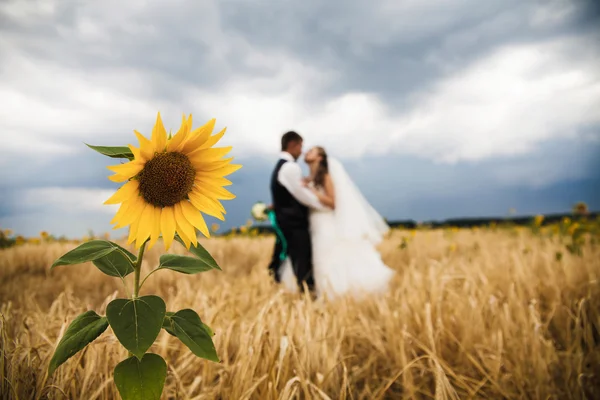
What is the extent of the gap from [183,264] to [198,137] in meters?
0.25

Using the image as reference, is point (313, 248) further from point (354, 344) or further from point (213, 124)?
point (213, 124)

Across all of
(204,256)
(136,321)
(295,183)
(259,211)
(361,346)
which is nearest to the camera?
(136,321)

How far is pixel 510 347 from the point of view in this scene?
6.05 ft

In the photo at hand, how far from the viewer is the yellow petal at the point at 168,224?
756mm

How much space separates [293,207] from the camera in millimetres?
4180

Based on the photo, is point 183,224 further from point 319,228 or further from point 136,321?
point 319,228

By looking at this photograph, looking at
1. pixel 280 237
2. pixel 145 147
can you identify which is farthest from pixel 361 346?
pixel 280 237

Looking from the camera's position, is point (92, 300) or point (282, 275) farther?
point (282, 275)

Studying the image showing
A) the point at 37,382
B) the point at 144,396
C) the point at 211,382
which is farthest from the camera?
the point at 211,382

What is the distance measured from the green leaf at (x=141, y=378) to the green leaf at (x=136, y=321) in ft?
0.32

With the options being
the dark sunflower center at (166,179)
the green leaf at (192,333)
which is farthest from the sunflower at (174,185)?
the green leaf at (192,333)

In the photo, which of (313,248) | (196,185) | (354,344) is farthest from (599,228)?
(196,185)

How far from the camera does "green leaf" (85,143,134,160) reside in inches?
26.6

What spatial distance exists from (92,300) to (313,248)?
2.06 metres
